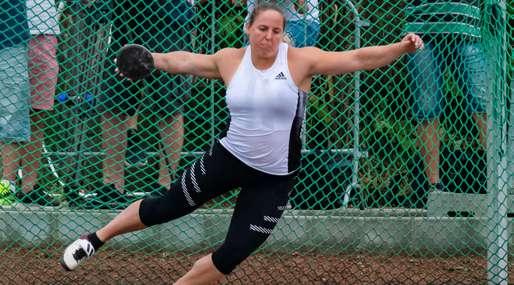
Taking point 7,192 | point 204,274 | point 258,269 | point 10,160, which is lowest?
point 258,269

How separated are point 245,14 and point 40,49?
142cm

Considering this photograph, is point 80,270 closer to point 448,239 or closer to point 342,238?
point 342,238

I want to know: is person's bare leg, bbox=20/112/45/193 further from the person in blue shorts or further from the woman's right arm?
the person in blue shorts

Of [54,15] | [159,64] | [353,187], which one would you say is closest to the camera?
[159,64]

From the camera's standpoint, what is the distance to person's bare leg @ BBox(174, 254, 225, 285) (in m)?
5.71

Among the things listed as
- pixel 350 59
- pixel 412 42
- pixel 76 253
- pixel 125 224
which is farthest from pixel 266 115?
pixel 76 253

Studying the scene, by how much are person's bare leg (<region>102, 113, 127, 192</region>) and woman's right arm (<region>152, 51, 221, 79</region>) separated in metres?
1.34

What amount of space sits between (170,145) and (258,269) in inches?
41.3

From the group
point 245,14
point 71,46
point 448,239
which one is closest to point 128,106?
point 71,46

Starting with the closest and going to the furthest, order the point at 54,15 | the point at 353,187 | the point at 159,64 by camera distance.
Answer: the point at 159,64, the point at 54,15, the point at 353,187

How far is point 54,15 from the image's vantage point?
6.99 meters

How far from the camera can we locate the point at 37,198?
7.10m

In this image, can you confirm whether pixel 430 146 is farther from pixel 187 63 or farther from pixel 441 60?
pixel 187 63

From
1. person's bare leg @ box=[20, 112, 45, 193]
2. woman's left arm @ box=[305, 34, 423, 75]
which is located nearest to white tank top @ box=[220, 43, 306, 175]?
woman's left arm @ box=[305, 34, 423, 75]
